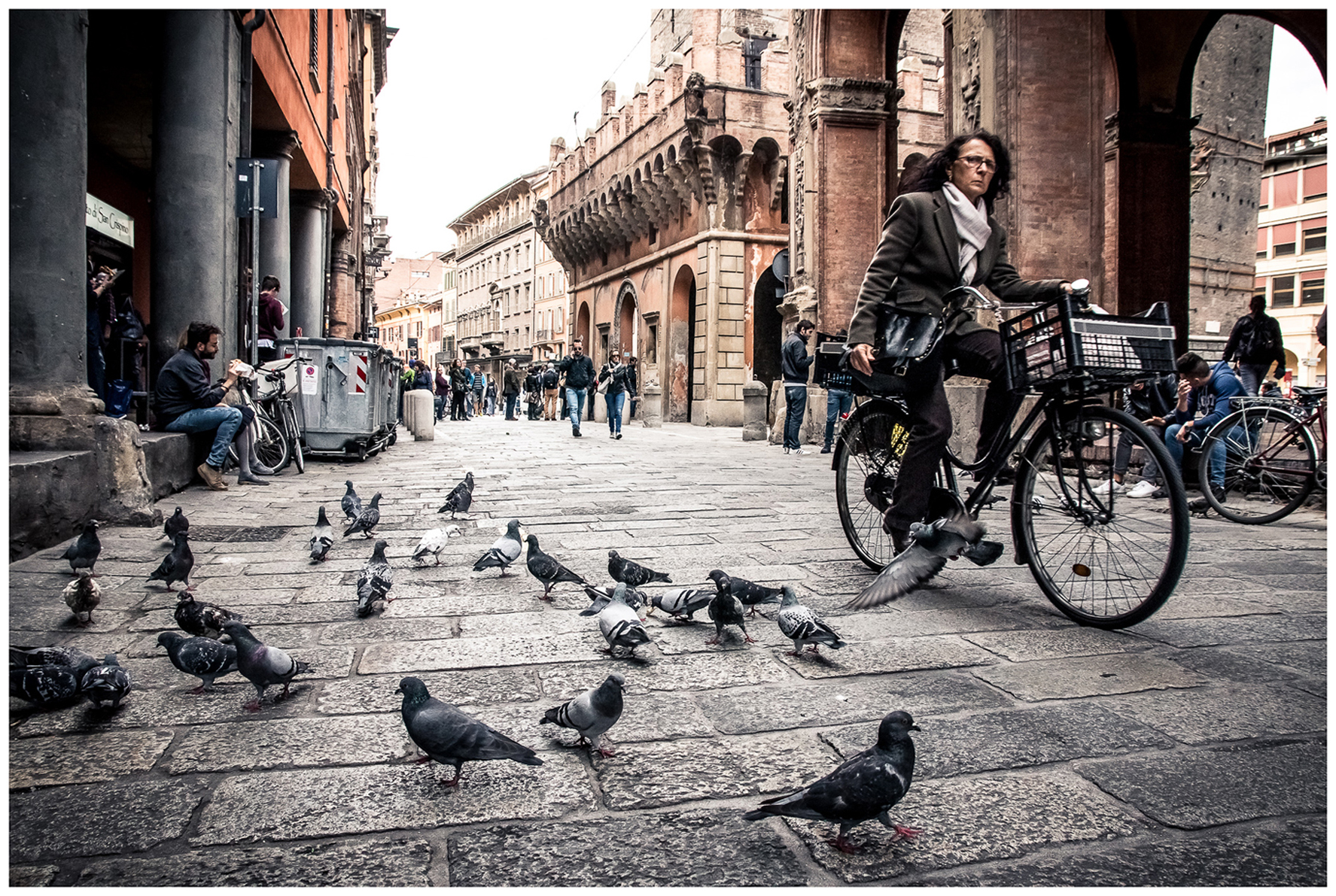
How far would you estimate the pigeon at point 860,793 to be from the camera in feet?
6.04

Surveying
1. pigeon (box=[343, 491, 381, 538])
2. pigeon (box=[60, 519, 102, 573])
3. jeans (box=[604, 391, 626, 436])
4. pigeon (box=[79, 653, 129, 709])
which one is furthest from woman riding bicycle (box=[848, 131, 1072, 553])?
jeans (box=[604, 391, 626, 436])

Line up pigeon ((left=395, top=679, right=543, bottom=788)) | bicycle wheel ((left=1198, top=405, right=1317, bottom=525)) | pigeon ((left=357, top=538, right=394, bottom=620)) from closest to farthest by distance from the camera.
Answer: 1. pigeon ((left=395, top=679, right=543, bottom=788))
2. pigeon ((left=357, top=538, right=394, bottom=620))
3. bicycle wheel ((left=1198, top=405, right=1317, bottom=525))

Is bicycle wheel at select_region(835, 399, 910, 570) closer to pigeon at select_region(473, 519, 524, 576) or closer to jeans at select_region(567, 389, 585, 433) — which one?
pigeon at select_region(473, 519, 524, 576)

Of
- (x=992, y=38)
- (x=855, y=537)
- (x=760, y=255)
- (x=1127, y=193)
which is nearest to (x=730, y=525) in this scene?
(x=855, y=537)

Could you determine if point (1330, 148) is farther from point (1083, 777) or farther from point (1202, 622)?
point (1083, 777)

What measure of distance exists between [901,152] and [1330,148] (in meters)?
27.4

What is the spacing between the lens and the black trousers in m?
4.05

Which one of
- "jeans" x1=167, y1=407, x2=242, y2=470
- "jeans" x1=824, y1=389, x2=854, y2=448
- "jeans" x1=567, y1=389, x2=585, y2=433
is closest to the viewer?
"jeans" x1=167, y1=407, x2=242, y2=470

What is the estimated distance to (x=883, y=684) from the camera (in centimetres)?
301

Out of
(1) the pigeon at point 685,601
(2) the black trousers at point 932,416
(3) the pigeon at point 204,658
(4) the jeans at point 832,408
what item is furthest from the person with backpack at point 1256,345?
(3) the pigeon at point 204,658

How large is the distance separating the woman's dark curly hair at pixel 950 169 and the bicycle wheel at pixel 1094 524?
1115 mm

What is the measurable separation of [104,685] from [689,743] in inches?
64.5

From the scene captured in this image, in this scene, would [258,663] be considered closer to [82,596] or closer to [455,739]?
[455,739]

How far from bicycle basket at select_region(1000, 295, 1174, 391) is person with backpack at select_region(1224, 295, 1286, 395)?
798 cm
